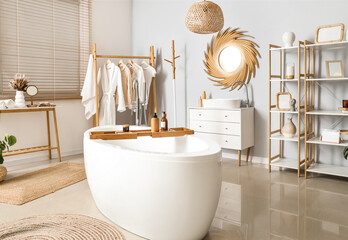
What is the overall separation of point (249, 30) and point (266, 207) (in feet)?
7.86

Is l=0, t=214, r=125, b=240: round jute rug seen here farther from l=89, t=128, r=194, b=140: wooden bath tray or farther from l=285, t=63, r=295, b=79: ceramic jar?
l=285, t=63, r=295, b=79: ceramic jar

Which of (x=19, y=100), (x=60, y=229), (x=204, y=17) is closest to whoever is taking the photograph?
(x=60, y=229)

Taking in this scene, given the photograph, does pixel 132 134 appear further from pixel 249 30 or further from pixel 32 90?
pixel 249 30

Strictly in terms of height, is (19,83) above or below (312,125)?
above

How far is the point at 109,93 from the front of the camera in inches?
183

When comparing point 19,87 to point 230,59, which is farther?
point 230,59

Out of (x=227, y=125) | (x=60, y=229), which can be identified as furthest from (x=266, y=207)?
(x=60, y=229)

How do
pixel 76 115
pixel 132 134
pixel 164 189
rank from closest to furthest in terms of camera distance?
pixel 164 189 < pixel 132 134 < pixel 76 115

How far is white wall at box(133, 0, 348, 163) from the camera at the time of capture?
3479mm

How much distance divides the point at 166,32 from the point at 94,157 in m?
3.18

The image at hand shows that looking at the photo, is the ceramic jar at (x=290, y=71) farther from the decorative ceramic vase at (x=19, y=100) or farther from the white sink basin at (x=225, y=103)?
the decorative ceramic vase at (x=19, y=100)

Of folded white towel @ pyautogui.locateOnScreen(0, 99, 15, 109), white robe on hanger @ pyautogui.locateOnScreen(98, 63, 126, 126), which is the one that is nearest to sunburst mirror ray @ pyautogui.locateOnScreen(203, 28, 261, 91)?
white robe on hanger @ pyautogui.locateOnScreen(98, 63, 126, 126)

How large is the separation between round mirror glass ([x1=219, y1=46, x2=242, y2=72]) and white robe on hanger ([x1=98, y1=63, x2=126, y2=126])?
1500 mm

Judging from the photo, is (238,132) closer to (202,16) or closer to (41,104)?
(202,16)
